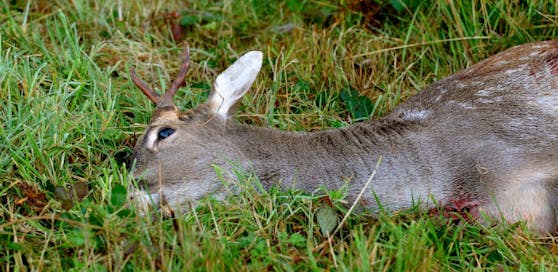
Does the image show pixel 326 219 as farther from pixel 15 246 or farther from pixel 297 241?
pixel 15 246

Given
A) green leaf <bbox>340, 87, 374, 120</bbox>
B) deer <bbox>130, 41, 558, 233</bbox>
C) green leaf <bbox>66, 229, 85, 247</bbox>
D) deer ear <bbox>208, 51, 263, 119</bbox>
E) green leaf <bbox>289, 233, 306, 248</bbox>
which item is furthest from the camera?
green leaf <bbox>340, 87, 374, 120</bbox>

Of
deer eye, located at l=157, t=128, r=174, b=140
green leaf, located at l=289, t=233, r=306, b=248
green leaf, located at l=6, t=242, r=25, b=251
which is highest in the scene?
deer eye, located at l=157, t=128, r=174, b=140

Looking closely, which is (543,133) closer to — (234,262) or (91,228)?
(234,262)

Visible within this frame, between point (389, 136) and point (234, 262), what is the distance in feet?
4.17

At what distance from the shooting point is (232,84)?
15.9 feet

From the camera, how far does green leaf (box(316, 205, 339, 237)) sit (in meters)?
4.14

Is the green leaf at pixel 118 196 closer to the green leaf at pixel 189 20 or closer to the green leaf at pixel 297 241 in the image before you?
the green leaf at pixel 297 241

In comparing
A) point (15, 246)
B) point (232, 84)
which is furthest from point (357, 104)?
point (15, 246)

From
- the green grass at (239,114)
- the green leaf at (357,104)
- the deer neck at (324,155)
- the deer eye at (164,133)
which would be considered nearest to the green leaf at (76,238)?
the green grass at (239,114)

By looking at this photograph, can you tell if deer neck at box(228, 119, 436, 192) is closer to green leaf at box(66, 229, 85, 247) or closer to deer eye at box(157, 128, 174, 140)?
deer eye at box(157, 128, 174, 140)

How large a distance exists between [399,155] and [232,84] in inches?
40.7

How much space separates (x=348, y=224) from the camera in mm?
4234

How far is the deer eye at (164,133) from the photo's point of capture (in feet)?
15.0

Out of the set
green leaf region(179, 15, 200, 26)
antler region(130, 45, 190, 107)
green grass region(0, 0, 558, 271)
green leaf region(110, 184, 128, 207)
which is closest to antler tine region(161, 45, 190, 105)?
antler region(130, 45, 190, 107)
